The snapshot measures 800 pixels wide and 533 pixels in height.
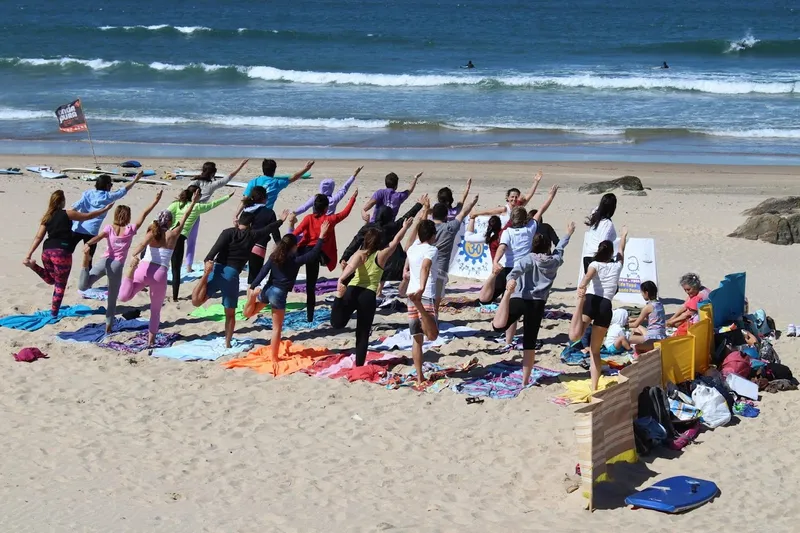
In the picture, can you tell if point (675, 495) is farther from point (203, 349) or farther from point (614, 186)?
point (614, 186)

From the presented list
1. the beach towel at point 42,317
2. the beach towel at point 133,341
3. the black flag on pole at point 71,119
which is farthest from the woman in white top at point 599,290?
the black flag on pole at point 71,119

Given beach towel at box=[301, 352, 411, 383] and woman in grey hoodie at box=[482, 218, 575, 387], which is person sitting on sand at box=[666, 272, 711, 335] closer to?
woman in grey hoodie at box=[482, 218, 575, 387]

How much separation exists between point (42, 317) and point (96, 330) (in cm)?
78

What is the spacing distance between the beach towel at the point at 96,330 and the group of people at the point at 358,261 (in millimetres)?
200

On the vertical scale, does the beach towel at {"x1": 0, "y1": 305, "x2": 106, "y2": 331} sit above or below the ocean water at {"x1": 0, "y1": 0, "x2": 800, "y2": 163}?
below

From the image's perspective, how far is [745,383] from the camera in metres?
9.59

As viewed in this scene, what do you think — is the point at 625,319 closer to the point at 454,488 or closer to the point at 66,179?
the point at 454,488

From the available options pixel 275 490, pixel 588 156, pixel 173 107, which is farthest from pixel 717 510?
pixel 173 107

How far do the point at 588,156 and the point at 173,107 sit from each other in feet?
50.4

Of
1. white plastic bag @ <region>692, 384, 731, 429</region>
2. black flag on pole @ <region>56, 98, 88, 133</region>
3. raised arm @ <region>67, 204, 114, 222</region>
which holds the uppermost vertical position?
black flag on pole @ <region>56, 98, 88, 133</region>

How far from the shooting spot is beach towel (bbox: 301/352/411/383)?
9.99 meters

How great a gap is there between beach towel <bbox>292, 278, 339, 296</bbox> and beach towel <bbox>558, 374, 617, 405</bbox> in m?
4.09

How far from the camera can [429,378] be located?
9969 millimetres

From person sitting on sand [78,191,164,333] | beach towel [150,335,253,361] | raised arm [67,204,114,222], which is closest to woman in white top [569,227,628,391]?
beach towel [150,335,253,361]
